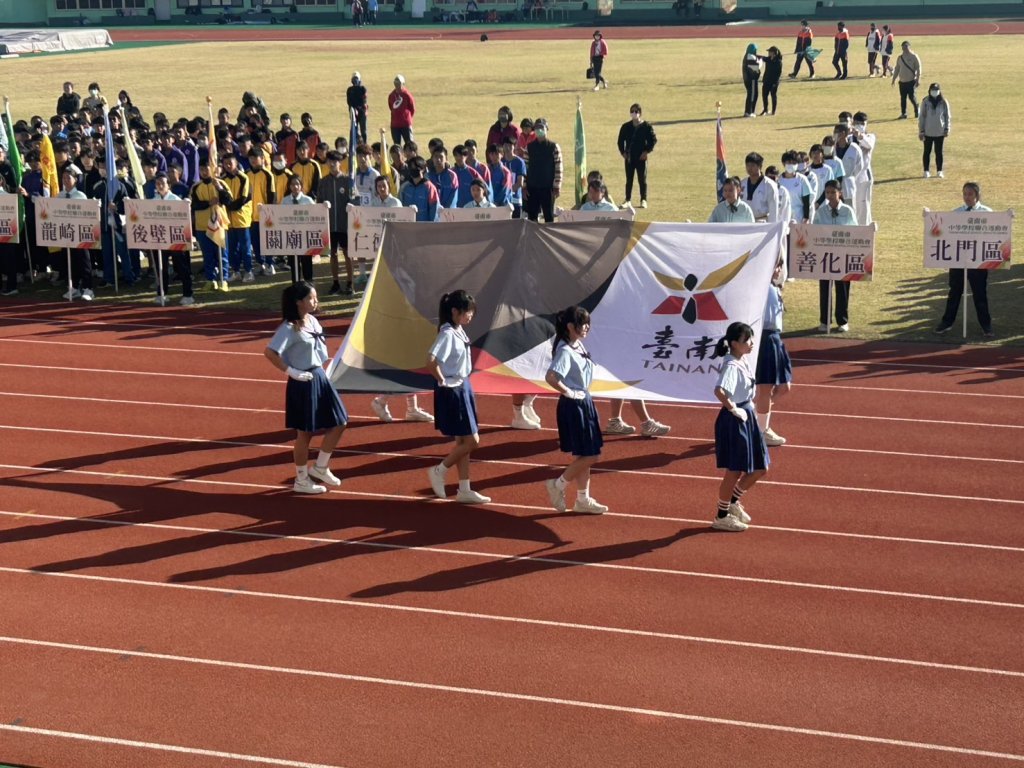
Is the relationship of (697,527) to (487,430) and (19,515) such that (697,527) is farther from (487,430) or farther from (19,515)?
(19,515)

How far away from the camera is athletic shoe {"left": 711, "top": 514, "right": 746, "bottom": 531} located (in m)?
10.8

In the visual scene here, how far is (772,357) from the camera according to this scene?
12211 mm

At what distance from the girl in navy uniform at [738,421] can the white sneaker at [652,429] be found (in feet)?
7.91

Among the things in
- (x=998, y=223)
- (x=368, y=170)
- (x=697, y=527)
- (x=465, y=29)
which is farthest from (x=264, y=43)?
(x=697, y=527)

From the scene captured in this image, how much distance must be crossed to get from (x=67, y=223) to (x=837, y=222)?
32.6ft

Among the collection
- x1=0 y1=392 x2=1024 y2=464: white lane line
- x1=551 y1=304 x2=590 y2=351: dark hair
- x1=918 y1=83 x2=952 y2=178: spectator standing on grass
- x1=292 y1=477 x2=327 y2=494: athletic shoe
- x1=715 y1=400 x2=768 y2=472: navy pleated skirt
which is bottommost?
x1=292 y1=477 x2=327 y2=494: athletic shoe

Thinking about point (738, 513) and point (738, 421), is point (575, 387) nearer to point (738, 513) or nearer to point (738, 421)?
point (738, 421)

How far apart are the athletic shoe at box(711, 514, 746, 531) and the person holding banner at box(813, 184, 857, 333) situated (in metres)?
6.40

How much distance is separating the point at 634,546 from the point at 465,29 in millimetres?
59700

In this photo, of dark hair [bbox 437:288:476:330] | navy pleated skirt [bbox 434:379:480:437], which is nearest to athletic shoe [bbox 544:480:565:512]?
navy pleated skirt [bbox 434:379:480:437]

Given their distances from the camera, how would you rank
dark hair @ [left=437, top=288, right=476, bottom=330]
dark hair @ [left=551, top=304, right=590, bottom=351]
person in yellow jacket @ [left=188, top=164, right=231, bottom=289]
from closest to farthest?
dark hair @ [left=551, top=304, right=590, bottom=351], dark hair @ [left=437, top=288, right=476, bottom=330], person in yellow jacket @ [left=188, top=164, right=231, bottom=289]

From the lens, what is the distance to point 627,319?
12.3 metres

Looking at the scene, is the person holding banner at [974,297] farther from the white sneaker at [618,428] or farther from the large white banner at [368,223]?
the large white banner at [368,223]

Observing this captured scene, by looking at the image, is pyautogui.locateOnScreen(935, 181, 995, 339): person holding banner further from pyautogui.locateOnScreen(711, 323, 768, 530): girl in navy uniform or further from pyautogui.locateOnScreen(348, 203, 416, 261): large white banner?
pyautogui.locateOnScreen(348, 203, 416, 261): large white banner
